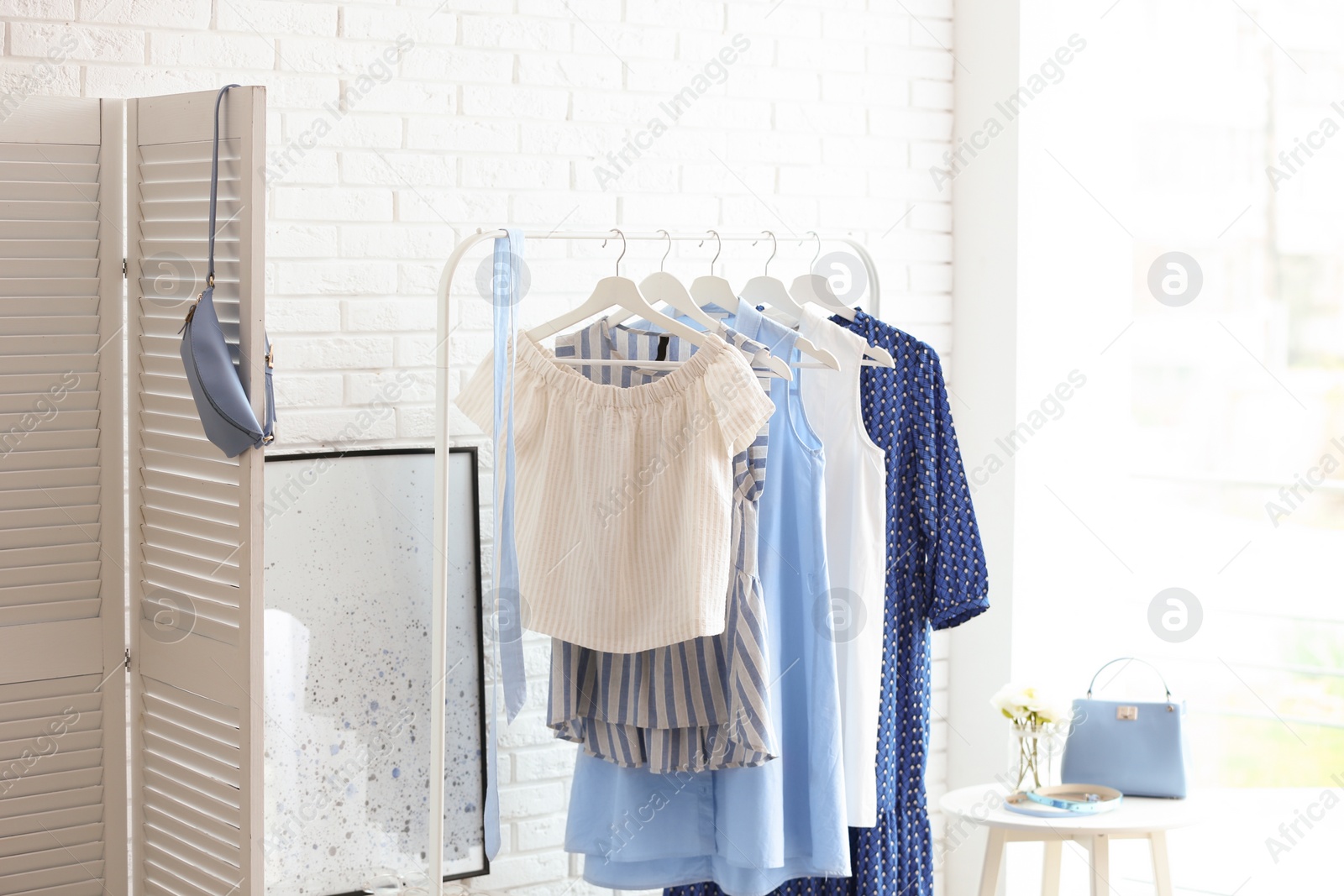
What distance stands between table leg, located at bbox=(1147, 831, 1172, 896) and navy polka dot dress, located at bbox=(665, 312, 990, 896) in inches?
20.0

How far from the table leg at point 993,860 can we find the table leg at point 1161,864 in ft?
0.90

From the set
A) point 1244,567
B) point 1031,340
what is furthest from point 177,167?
point 1244,567

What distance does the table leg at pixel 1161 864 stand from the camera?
2.27 metres

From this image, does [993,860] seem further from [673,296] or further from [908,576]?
[673,296]

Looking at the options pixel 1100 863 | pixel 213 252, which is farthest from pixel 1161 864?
pixel 213 252

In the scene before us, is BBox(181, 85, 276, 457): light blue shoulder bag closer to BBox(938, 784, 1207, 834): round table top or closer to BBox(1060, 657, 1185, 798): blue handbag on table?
BBox(938, 784, 1207, 834): round table top

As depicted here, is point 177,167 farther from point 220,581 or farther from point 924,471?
point 924,471

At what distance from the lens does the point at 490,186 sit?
238 centimetres

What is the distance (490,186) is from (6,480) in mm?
1030

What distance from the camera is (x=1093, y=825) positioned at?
219 centimetres

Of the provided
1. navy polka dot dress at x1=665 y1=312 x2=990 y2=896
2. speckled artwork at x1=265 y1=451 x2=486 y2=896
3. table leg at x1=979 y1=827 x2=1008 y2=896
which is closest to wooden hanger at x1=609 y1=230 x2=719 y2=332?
navy polka dot dress at x1=665 y1=312 x2=990 y2=896

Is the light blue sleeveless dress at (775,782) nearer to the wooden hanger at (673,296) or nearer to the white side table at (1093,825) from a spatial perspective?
the wooden hanger at (673,296)

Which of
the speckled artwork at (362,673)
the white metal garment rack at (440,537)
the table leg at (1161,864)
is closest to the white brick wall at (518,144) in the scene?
the speckled artwork at (362,673)

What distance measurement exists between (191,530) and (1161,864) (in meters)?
1.87
